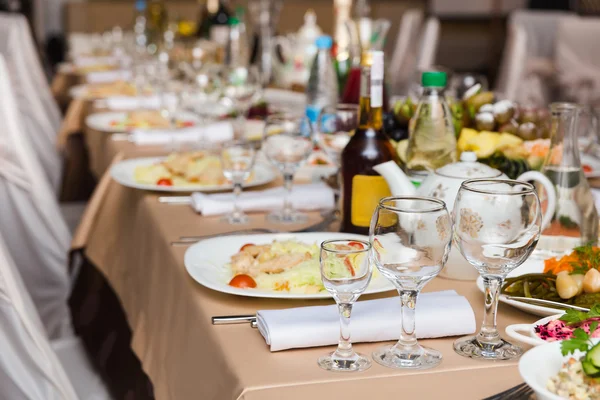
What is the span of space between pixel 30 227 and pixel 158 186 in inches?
26.9

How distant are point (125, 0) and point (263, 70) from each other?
536cm

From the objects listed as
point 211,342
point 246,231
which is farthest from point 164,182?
point 211,342

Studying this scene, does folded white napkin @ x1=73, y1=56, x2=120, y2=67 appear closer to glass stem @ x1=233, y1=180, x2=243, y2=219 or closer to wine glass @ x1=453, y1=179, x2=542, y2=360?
glass stem @ x1=233, y1=180, x2=243, y2=219

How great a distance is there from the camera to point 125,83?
144 inches

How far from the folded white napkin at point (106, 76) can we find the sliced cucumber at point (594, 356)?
357 centimetres

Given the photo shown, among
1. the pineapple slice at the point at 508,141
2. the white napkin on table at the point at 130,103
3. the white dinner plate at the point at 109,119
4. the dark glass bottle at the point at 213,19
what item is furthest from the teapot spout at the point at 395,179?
the dark glass bottle at the point at 213,19

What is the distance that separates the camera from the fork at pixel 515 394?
765 mm

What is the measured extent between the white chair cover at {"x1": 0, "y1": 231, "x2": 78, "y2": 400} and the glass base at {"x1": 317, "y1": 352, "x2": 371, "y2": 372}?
1.85 ft

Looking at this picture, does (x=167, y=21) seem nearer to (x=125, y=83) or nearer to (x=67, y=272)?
(x=125, y=83)

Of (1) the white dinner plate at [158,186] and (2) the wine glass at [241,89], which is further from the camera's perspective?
(2) the wine glass at [241,89]

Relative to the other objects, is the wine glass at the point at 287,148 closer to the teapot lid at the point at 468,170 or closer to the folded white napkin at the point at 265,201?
the folded white napkin at the point at 265,201

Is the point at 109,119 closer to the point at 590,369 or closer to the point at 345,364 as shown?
the point at 345,364

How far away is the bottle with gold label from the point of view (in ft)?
4.22

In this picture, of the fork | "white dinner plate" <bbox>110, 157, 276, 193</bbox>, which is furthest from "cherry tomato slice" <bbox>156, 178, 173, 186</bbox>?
the fork
